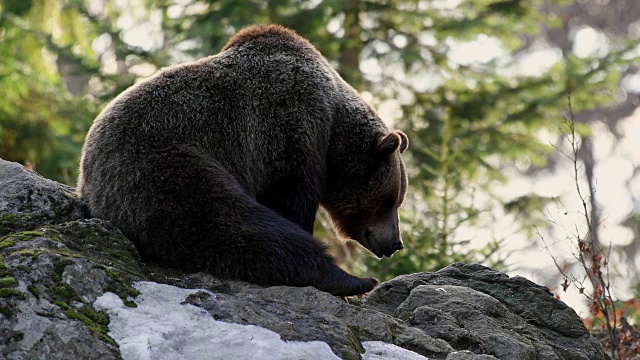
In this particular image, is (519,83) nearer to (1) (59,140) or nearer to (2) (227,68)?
(1) (59,140)

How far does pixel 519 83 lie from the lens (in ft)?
45.9

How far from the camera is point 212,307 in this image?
410cm

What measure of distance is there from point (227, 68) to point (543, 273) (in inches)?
778

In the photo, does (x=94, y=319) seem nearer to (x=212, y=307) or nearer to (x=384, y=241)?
(x=212, y=307)

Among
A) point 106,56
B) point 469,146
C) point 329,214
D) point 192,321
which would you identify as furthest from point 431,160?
point 106,56

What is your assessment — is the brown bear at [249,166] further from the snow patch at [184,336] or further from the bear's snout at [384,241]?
the snow patch at [184,336]

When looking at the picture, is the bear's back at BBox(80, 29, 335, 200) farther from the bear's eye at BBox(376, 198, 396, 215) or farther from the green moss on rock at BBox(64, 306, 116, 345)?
the green moss on rock at BBox(64, 306, 116, 345)

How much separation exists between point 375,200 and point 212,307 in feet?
8.15

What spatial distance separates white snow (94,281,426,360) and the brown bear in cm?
71

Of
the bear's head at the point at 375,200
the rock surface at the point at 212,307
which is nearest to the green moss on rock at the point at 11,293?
the rock surface at the point at 212,307

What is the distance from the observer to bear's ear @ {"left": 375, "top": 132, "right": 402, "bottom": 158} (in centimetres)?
608

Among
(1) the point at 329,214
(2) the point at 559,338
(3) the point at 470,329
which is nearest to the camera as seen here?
(3) the point at 470,329

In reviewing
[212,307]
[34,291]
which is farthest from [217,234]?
[34,291]

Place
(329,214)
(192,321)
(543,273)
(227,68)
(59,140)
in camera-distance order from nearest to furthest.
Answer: (192,321)
(227,68)
(329,214)
(59,140)
(543,273)
